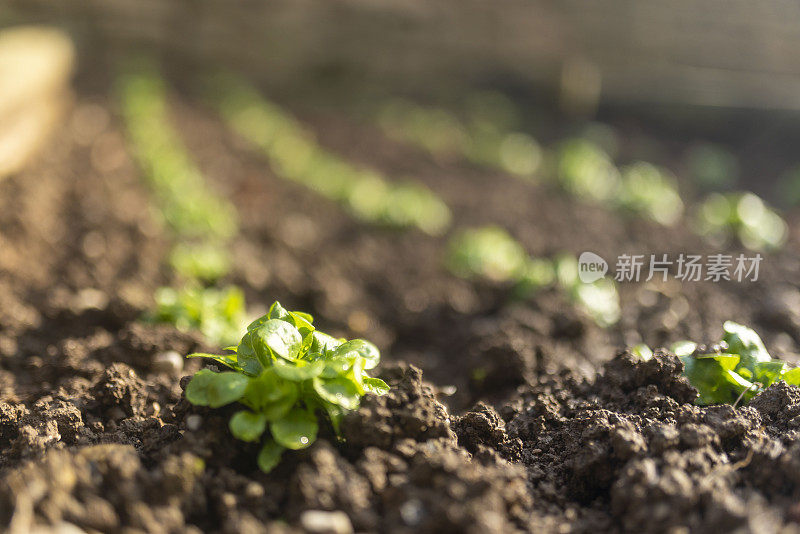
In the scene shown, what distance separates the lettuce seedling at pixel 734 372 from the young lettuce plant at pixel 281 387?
3.54ft

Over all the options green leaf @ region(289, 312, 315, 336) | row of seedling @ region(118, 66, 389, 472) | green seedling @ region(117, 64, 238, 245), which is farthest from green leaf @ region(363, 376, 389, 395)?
green seedling @ region(117, 64, 238, 245)

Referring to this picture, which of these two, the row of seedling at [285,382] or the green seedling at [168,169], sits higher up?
the row of seedling at [285,382]

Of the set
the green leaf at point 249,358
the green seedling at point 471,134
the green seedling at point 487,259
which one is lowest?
the green seedling at point 471,134

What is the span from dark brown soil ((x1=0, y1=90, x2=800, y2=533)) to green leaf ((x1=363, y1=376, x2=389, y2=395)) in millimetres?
73

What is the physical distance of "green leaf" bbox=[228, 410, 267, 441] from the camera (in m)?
1.64

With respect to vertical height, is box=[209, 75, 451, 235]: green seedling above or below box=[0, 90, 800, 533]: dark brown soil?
below

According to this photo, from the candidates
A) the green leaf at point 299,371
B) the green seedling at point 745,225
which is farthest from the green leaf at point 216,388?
the green seedling at point 745,225

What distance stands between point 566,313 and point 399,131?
521 cm

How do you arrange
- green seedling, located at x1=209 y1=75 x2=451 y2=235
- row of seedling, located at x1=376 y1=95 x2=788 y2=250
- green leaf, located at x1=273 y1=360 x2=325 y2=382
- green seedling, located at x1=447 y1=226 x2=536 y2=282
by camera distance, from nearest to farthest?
green leaf, located at x1=273 y1=360 x2=325 y2=382
green seedling, located at x1=447 y1=226 x2=536 y2=282
row of seedling, located at x1=376 y1=95 x2=788 y2=250
green seedling, located at x1=209 y1=75 x2=451 y2=235

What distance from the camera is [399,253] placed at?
4.57 metres

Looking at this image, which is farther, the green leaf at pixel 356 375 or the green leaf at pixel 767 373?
the green leaf at pixel 767 373

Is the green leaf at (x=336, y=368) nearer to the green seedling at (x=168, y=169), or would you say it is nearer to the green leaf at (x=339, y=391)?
the green leaf at (x=339, y=391)

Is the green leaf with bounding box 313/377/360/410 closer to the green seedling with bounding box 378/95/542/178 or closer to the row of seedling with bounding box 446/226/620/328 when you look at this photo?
A: the row of seedling with bounding box 446/226/620/328

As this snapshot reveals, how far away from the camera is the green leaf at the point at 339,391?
65.5 inches
